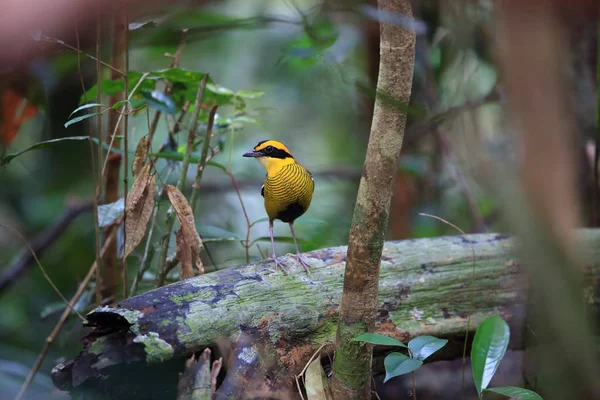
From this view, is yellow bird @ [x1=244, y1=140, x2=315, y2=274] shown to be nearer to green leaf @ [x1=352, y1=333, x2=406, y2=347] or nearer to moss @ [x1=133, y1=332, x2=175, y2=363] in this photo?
moss @ [x1=133, y1=332, x2=175, y2=363]

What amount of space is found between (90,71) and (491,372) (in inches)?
149

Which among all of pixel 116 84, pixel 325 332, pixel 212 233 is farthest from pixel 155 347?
pixel 116 84

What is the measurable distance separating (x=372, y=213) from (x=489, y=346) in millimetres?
561

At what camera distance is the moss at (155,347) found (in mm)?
2092

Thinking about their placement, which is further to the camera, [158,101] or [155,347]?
[158,101]

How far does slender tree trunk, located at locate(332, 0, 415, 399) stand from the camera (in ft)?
5.82

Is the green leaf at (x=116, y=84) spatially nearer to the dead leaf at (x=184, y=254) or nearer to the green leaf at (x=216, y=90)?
the green leaf at (x=216, y=90)

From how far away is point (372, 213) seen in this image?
1.92 m

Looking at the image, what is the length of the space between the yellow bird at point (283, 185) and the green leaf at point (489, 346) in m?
1.42

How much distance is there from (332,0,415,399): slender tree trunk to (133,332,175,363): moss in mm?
630

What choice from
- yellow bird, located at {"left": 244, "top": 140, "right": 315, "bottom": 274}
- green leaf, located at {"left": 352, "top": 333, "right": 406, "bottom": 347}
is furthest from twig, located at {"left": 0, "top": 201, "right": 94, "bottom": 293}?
green leaf, located at {"left": 352, "top": 333, "right": 406, "bottom": 347}

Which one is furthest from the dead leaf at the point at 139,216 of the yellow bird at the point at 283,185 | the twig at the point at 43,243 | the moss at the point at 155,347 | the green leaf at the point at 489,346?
the twig at the point at 43,243

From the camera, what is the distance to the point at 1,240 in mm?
5934

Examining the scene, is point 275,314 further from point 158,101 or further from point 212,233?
point 158,101
